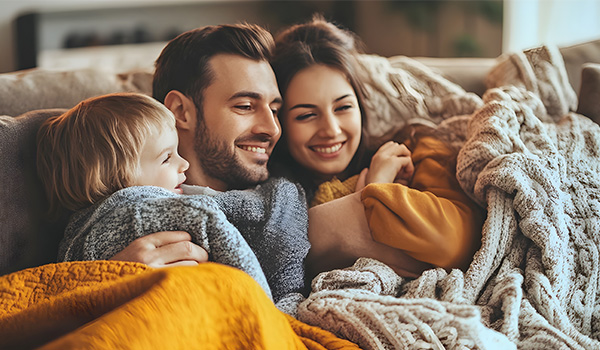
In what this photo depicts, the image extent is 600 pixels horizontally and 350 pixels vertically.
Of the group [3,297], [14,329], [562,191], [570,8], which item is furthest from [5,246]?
[570,8]

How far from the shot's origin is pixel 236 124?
1.24 metres

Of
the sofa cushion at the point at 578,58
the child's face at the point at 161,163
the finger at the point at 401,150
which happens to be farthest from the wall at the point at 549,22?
the child's face at the point at 161,163

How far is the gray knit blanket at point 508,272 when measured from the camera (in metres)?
0.90

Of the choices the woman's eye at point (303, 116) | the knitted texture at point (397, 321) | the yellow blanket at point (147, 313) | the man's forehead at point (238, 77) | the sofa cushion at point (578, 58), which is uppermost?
the man's forehead at point (238, 77)

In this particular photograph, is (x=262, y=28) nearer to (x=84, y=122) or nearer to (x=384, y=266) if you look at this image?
(x=84, y=122)

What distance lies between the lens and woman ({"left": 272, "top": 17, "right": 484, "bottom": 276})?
3.62 ft

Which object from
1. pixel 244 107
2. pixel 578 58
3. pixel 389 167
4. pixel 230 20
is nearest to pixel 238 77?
pixel 244 107

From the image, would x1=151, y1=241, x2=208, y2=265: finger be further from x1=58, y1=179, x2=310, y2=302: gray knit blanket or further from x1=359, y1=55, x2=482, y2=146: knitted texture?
x1=359, y1=55, x2=482, y2=146: knitted texture

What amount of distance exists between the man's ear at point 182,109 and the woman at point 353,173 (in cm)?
25

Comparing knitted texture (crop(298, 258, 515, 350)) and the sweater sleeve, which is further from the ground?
the sweater sleeve

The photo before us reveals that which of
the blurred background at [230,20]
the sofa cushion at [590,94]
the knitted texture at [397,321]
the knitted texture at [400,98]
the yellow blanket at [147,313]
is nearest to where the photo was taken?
the yellow blanket at [147,313]

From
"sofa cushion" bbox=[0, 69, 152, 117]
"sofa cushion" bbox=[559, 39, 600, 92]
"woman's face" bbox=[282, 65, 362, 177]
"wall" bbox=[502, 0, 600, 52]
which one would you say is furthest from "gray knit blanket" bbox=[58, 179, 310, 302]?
"wall" bbox=[502, 0, 600, 52]

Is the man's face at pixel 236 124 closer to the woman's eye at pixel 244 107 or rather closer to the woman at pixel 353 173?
the woman's eye at pixel 244 107

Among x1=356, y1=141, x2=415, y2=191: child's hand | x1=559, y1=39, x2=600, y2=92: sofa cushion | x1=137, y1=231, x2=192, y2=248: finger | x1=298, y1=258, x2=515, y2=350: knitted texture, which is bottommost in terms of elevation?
x1=298, y1=258, x2=515, y2=350: knitted texture
